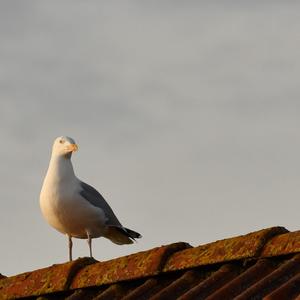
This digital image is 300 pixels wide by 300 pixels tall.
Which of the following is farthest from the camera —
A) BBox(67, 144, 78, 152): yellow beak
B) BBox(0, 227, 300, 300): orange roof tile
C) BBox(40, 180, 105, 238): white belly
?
BBox(67, 144, 78, 152): yellow beak

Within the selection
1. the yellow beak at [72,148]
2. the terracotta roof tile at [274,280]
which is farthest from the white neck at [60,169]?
the terracotta roof tile at [274,280]

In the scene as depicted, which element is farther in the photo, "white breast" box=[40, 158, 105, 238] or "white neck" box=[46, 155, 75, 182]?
"white neck" box=[46, 155, 75, 182]

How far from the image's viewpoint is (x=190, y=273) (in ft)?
18.0

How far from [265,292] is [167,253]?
1.09 metres

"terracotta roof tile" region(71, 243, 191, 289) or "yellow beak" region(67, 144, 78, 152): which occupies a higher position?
"yellow beak" region(67, 144, 78, 152)

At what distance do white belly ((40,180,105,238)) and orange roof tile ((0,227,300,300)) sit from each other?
3987 mm

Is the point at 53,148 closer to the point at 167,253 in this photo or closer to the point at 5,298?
the point at 5,298

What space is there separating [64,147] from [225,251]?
246 inches

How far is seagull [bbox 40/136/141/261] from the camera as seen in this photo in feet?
34.5

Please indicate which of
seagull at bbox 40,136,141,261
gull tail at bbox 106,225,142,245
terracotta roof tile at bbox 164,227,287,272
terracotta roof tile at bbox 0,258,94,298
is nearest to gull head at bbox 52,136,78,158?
seagull at bbox 40,136,141,261

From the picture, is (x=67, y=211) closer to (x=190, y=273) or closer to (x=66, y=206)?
(x=66, y=206)

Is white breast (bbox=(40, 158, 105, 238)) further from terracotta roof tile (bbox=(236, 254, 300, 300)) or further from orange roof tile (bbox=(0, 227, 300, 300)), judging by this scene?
terracotta roof tile (bbox=(236, 254, 300, 300))

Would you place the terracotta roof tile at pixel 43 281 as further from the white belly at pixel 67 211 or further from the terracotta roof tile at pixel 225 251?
the white belly at pixel 67 211

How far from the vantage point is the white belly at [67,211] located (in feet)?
34.4
